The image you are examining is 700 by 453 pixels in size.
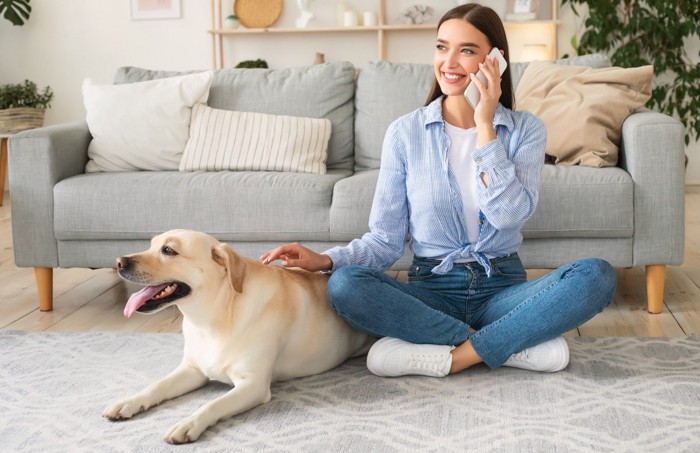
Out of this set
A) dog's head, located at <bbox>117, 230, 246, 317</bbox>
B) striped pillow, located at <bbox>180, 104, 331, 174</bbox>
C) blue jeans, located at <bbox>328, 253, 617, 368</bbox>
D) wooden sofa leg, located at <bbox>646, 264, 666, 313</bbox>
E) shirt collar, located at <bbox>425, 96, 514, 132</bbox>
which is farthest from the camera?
striped pillow, located at <bbox>180, 104, 331, 174</bbox>

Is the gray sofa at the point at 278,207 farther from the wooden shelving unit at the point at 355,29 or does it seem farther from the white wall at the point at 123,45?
the white wall at the point at 123,45

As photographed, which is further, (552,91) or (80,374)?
(552,91)

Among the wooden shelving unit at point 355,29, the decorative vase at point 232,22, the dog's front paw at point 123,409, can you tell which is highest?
the decorative vase at point 232,22

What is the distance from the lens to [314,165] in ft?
10.8

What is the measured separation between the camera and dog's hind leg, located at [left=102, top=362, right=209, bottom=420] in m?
2.00

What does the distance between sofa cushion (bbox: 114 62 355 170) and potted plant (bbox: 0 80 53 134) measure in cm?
224

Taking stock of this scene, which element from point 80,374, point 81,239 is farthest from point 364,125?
point 80,374

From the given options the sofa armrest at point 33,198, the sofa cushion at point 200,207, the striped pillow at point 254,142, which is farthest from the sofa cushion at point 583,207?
the sofa armrest at point 33,198

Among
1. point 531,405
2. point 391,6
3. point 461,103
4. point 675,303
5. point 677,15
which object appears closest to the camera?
point 531,405

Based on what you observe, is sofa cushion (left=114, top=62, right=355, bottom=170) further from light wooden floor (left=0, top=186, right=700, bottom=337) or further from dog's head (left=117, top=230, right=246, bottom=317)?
dog's head (left=117, top=230, right=246, bottom=317)

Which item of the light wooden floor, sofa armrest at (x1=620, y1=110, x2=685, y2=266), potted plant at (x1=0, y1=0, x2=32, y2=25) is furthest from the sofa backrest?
potted plant at (x1=0, y1=0, x2=32, y2=25)

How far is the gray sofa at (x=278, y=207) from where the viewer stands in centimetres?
288

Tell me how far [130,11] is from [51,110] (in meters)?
0.85

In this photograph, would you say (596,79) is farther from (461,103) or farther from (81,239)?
(81,239)
